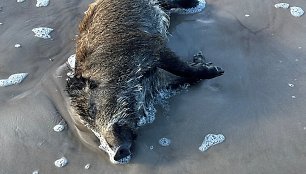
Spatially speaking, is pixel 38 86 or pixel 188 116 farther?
pixel 38 86

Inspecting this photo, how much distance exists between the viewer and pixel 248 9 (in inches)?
259

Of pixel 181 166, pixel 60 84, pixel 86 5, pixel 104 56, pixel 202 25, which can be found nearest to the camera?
pixel 181 166

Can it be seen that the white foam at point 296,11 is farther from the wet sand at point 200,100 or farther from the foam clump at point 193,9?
the foam clump at point 193,9

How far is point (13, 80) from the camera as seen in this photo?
591 cm

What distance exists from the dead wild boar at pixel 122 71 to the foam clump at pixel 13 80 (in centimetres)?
85

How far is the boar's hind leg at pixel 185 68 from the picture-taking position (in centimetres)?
559

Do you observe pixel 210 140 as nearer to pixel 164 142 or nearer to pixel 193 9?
pixel 164 142

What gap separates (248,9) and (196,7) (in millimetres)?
645

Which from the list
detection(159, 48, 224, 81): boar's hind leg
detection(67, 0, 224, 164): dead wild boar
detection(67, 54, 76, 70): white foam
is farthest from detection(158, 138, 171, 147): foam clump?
detection(67, 54, 76, 70): white foam

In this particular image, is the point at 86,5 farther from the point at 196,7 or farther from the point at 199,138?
the point at 199,138

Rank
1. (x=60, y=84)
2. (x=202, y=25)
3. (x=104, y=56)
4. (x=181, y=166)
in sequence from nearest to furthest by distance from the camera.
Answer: (x=181, y=166) < (x=104, y=56) < (x=60, y=84) < (x=202, y=25)

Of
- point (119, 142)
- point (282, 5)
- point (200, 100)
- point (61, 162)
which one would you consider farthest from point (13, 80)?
point (282, 5)

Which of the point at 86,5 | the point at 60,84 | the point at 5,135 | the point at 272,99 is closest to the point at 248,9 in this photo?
the point at 272,99

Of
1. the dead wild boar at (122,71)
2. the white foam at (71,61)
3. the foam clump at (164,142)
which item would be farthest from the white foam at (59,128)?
the foam clump at (164,142)
